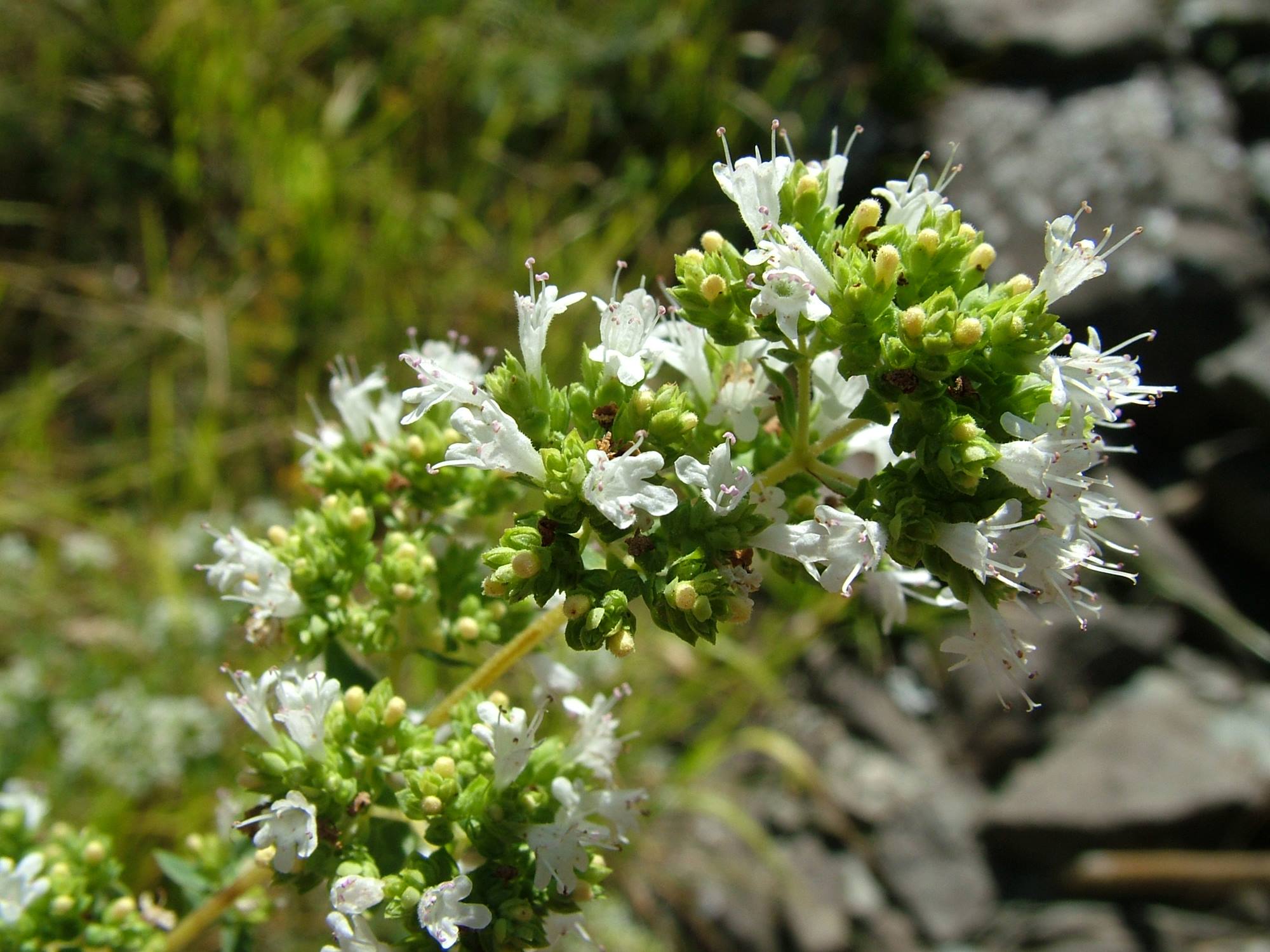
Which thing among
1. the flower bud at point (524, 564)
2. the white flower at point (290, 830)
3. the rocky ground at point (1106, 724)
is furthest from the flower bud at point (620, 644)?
the rocky ground at point (1106, 724)

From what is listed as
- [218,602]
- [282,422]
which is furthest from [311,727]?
[282,422]

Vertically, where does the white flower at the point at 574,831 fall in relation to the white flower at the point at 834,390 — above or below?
below

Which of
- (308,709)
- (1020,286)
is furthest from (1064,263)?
(308,709)

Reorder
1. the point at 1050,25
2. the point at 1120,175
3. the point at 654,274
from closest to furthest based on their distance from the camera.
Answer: the point at 654,274 → the point at 1120,175 → the point at 1050,25

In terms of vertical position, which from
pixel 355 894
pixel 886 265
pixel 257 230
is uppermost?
pixel 257 230

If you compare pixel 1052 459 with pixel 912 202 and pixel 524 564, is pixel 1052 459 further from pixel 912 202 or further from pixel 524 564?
pixel 524 564

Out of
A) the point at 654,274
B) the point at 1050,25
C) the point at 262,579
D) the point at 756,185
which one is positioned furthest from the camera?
the point at 1050,25

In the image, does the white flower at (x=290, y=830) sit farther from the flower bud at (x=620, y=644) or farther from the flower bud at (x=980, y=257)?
the flower bud at (x=980, y=257)
